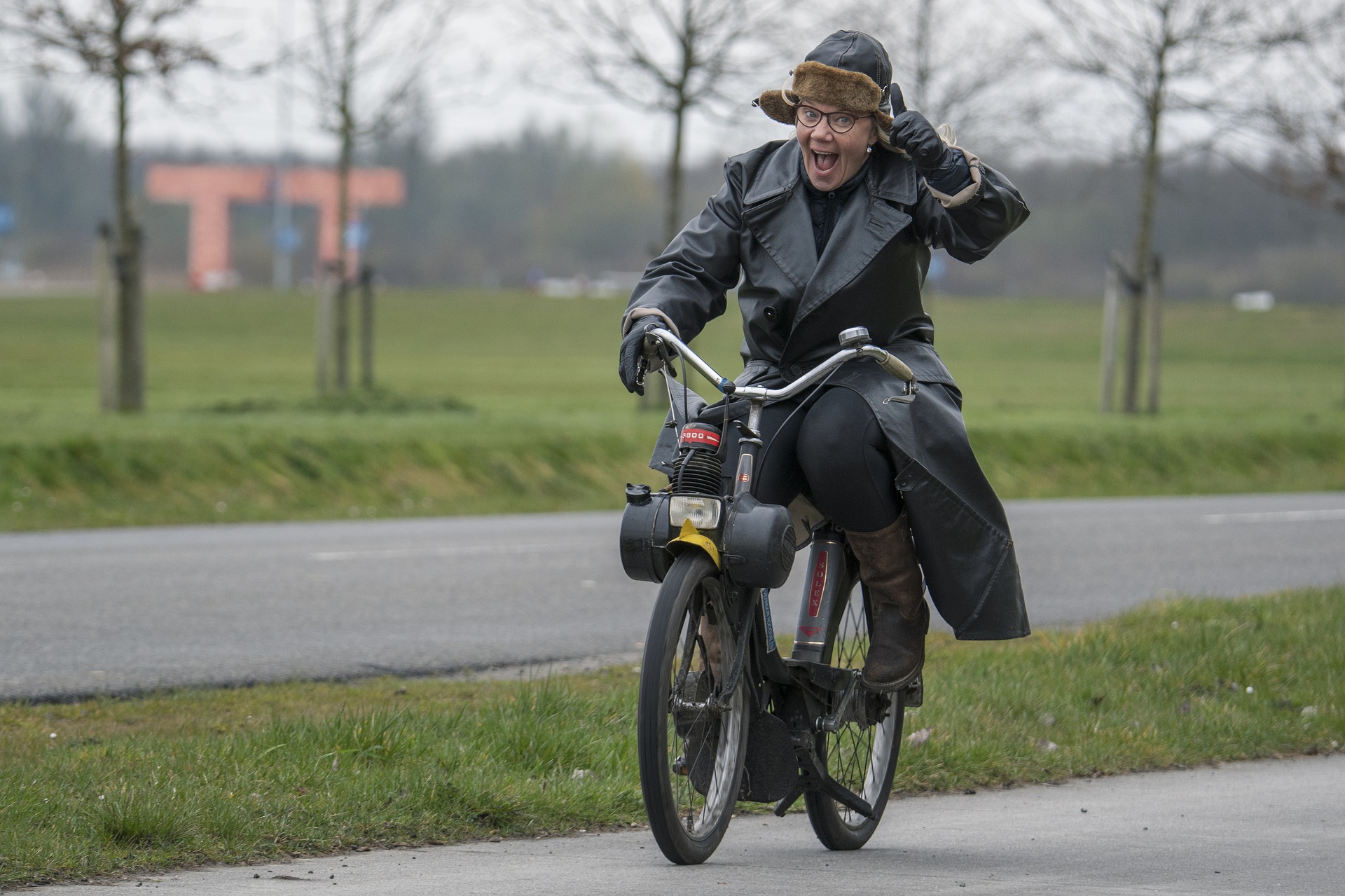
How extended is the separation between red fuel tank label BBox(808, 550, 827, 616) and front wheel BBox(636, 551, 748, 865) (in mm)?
327

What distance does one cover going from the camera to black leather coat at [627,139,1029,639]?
13.7ft

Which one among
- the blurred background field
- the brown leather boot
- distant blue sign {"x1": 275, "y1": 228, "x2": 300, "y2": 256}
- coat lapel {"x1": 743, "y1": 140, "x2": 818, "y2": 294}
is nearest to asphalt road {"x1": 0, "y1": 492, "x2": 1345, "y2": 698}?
the blurred background field

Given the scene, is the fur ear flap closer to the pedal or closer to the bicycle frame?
the bicycle frame

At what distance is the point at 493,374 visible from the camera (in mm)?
32438

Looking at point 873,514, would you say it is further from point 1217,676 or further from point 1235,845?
point 1217,676

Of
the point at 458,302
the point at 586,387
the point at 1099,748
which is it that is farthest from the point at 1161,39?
the point at 458,302

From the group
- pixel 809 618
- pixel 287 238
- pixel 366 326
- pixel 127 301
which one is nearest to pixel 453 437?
pixel 127 301

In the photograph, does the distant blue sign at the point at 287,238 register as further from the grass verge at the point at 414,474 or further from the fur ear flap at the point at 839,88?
the fur ear flap at the point at 839,88

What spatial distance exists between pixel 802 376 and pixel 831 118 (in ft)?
2.17

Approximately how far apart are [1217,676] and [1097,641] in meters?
0.55

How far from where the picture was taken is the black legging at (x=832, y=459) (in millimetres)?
4105

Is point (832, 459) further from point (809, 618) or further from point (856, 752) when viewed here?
point (856, 752)

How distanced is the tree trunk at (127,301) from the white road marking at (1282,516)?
10.2 m

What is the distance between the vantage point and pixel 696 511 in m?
3.92
